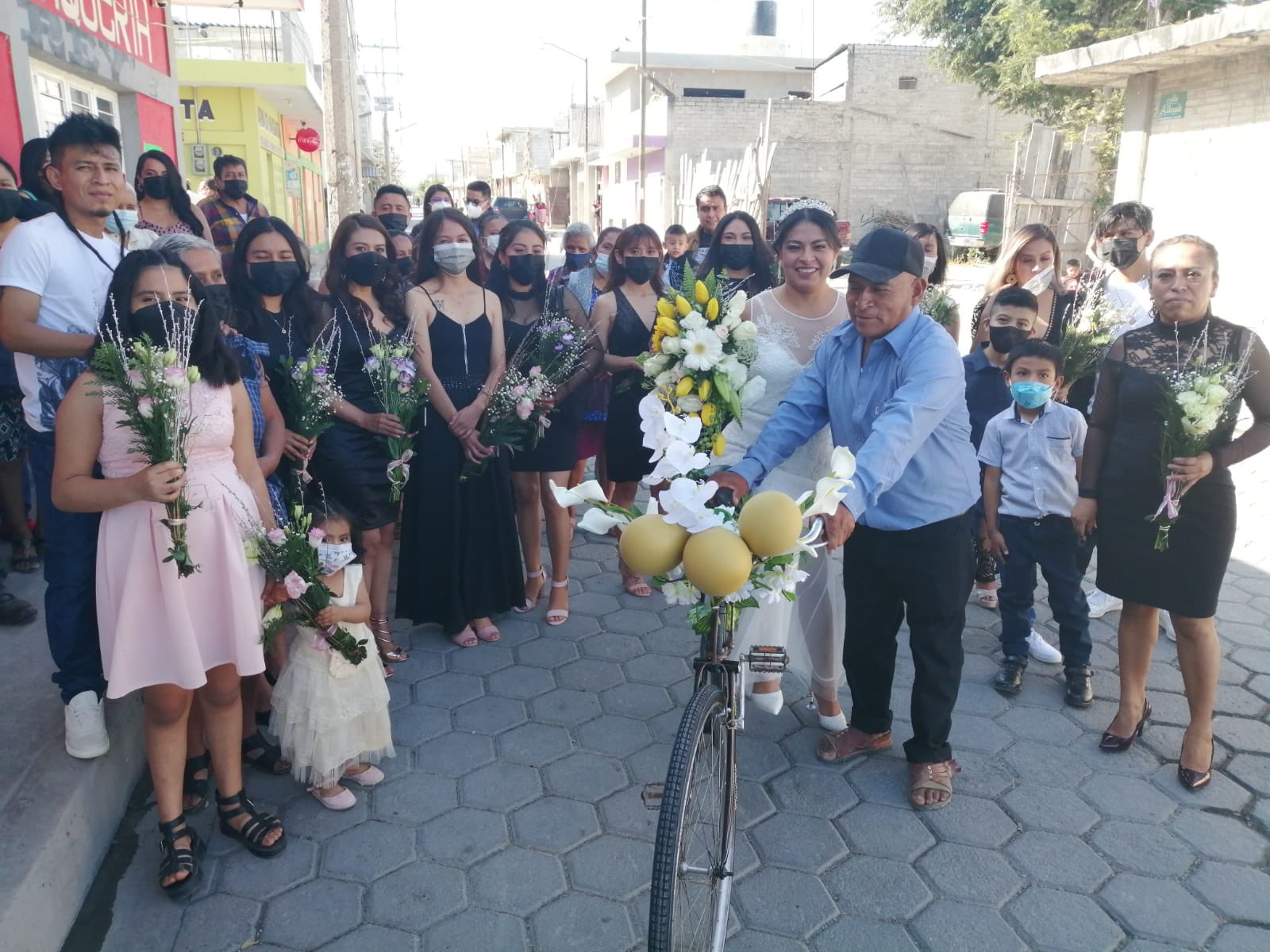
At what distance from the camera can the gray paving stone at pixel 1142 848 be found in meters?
3.18

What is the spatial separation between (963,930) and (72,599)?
3.16m

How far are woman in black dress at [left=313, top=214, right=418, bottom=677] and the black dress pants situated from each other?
2.22 m

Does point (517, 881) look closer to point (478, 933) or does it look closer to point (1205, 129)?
point (478, 933)

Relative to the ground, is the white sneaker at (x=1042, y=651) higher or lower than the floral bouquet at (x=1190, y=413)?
lower

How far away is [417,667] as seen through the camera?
182 inches

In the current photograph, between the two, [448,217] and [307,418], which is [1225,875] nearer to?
[307,418]

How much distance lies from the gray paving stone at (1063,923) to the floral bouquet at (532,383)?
118 inches

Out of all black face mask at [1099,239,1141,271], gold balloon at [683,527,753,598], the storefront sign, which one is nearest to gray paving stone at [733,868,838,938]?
gold balloon at [683,527,753,598]

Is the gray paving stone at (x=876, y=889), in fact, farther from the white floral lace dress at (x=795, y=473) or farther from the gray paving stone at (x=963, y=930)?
the white floral lace dress at (x=795, y=473)

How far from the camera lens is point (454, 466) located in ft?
15.6

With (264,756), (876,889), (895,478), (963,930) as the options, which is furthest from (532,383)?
(963,930)

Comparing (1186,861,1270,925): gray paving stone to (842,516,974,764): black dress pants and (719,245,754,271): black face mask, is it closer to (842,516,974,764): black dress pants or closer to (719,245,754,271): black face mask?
(842,516,974,764): black dress pants

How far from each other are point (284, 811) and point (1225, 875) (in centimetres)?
333

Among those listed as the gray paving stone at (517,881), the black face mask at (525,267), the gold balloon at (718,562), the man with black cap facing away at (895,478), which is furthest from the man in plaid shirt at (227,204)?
the gold balloon at (718,562)
